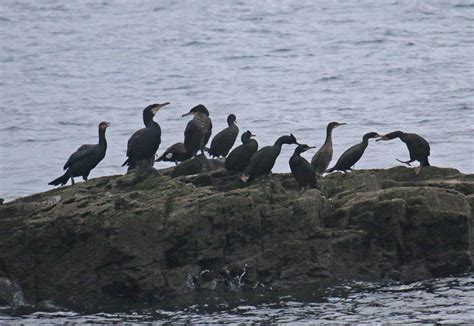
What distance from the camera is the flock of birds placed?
60.2 feet

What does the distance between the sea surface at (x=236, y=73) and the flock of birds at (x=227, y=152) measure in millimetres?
6754

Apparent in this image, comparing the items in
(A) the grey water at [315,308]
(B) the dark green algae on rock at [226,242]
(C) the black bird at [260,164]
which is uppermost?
(C) the black bird at [260,164]

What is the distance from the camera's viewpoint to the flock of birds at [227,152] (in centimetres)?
1834

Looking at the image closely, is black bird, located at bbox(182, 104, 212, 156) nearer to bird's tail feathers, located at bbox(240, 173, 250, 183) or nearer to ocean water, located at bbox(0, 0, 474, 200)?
bird's tail feathers, located at bbox(240, 173, 250, 183)

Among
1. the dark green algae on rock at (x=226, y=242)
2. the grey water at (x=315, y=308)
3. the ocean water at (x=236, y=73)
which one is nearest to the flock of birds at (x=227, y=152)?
the dark green algae on rock at (x=226, y=242)

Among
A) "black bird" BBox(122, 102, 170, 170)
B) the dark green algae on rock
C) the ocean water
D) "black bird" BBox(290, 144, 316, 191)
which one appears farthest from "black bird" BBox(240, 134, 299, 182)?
the ocean water

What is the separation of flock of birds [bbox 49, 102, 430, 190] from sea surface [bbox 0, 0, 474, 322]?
6754mm

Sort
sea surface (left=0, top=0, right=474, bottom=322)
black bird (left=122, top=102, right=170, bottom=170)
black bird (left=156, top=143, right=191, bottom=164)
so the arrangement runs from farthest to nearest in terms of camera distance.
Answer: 1. sea surface (left=0, top=0, right=474, bottom=322)
2. black bird (left=156, top=143, right=191, bottom=164)
3. black bird (left=122, top=102, right=170, bottom=170)

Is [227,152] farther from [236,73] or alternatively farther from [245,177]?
[236,73]

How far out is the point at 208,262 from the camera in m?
17.3

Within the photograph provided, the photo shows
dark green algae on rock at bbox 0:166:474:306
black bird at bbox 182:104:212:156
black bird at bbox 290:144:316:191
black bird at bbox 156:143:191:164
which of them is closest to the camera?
dark green algae on rock at bbox 0:166:474:306

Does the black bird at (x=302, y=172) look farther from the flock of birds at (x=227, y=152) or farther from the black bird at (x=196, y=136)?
the black bird at (x=196, y=136)

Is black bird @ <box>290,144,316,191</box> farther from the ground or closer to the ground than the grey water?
farther from the ground

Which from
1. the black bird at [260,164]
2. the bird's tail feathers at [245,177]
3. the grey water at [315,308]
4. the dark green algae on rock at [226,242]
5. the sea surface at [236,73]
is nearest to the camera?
the grey water at [315,308]
